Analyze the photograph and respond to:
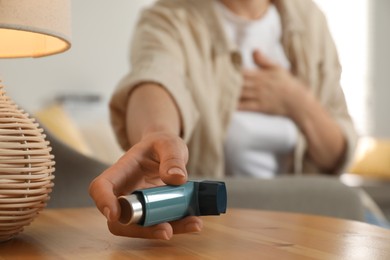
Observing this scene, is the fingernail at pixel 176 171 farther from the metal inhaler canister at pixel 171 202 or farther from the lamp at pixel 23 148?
the lamp at pixel 23 148

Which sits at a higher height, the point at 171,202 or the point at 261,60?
the point at 261,60

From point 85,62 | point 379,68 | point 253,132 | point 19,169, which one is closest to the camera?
point 19,169

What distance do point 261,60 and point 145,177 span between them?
889 mm

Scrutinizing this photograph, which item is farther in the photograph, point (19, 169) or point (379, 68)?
point (379, 68)

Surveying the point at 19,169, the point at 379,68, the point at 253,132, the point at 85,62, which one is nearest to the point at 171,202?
the point at 19,169

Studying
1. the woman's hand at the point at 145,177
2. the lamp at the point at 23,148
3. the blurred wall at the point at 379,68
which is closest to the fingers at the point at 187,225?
the woman's hand at the point at 145,177

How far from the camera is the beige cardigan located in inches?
59.4

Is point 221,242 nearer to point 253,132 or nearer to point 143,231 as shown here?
point 143,231

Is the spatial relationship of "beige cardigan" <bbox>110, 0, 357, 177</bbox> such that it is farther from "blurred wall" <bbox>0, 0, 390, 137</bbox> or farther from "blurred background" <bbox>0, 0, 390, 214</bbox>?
"blurred wall" <bbox>0, 0, 390, 137</bbox>

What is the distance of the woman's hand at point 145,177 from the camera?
648 mm

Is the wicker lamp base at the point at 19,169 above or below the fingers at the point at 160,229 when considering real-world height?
above

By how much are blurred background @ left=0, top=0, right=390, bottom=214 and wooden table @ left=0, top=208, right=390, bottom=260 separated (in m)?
1.69

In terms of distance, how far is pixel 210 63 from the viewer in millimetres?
1573

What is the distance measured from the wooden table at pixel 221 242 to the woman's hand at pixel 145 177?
0.6 inches
